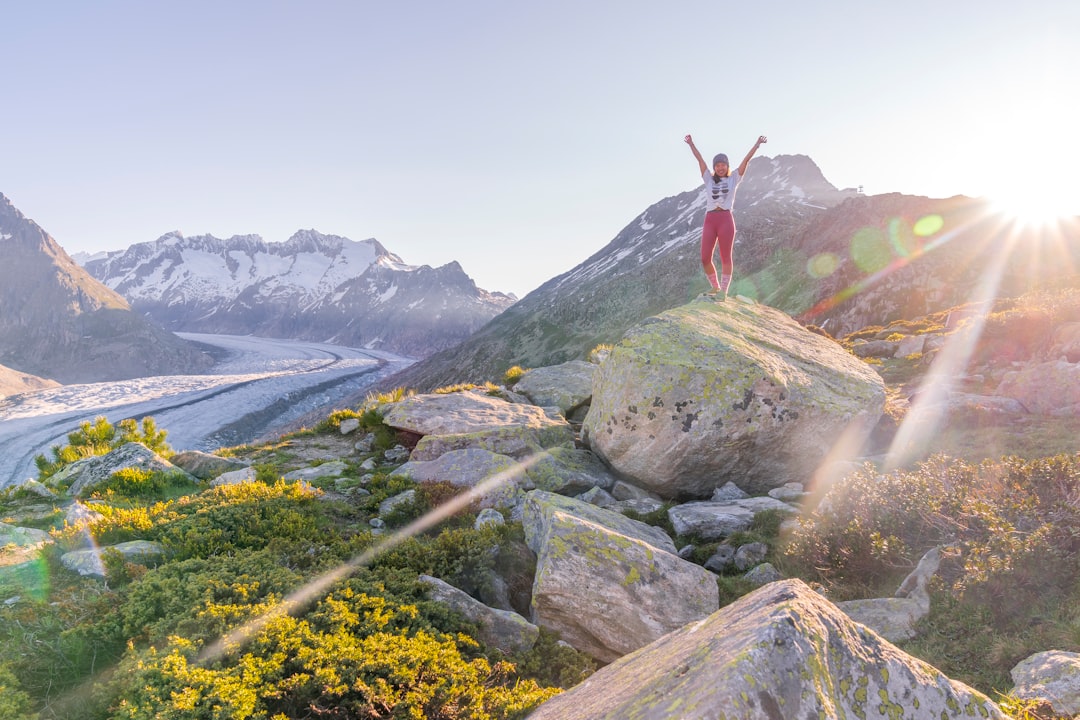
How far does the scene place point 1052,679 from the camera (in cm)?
407

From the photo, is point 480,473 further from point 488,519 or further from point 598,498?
point 598,498

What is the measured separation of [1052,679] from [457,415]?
12724mm

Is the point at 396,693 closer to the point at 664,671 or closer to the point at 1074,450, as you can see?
the point at 664,671

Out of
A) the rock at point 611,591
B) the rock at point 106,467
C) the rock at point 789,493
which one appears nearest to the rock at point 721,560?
the rock at point 611,591

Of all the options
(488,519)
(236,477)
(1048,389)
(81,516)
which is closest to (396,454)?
(236,477)

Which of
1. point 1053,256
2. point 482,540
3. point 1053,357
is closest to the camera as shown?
point 482,540

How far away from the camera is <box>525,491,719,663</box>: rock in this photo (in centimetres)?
608

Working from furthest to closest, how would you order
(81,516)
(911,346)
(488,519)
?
(911,346), (488,519), (81,516)

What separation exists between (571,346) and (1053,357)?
106 metres

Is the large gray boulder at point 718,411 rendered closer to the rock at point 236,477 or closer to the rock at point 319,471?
the rock at point 319,471

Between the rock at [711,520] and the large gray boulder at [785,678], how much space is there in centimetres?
482

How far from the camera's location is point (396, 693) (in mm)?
4285

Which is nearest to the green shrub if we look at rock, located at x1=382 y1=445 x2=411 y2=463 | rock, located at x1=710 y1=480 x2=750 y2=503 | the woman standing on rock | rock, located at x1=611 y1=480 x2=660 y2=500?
rock, located at x1=382 y1=445 x2=411 y2=463

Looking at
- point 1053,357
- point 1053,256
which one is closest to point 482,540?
point 1053,357
